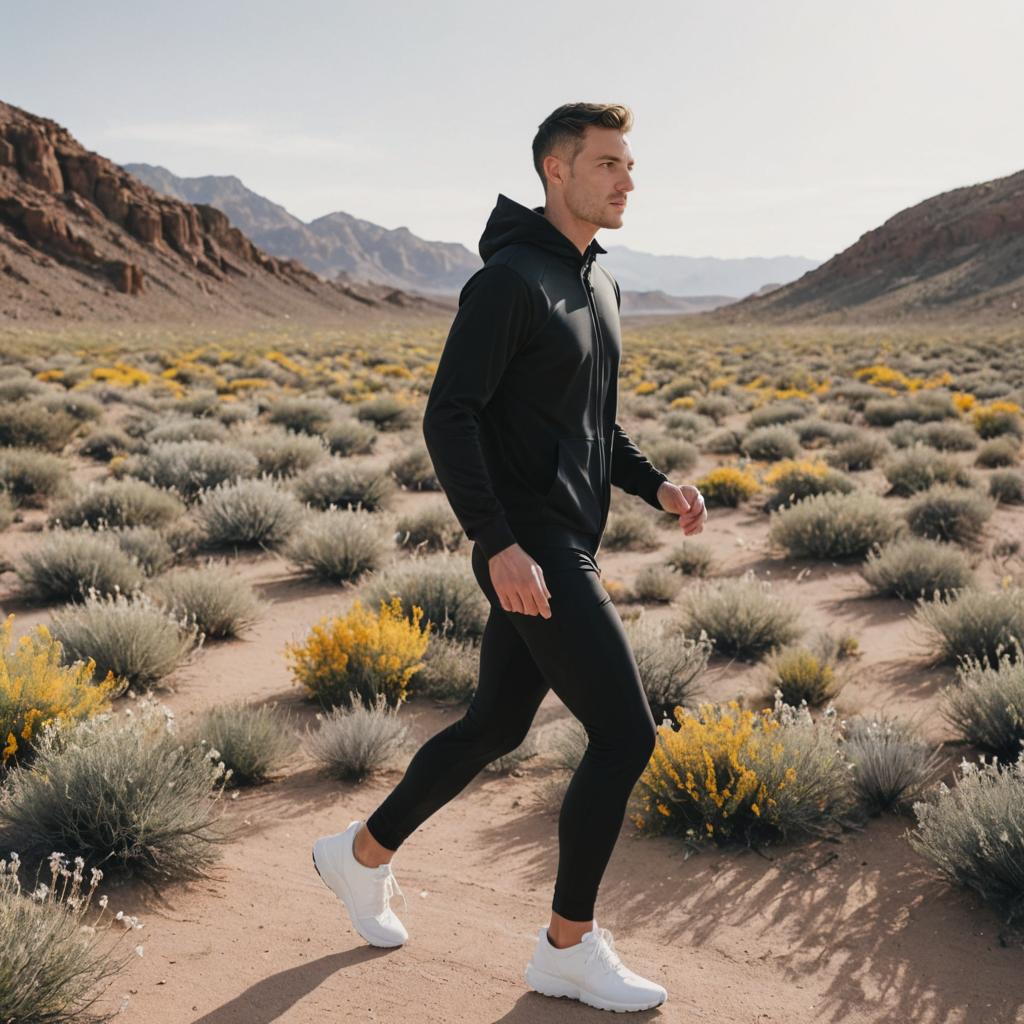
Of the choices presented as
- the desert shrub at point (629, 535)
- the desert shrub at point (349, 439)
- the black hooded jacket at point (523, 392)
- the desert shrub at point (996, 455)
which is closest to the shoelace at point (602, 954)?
the black hooded jacket at point (523, 392)

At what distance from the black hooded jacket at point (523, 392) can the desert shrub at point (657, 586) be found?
4885 mm

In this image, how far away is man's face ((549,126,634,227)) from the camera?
105 inches

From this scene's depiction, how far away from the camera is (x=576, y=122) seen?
2.64m

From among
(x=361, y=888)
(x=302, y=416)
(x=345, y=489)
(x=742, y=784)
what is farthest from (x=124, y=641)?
(x=302, y=416)

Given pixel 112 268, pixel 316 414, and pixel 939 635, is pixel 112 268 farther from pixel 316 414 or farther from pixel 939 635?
pixel 939 635

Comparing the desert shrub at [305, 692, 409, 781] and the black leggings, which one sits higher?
the black leggings

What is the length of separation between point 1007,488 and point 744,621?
6050 millimetres

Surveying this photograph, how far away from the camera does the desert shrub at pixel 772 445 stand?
1402 centimetres

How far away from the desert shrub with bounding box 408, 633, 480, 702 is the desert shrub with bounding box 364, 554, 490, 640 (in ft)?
1.37

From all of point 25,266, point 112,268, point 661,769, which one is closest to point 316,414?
point 661,769

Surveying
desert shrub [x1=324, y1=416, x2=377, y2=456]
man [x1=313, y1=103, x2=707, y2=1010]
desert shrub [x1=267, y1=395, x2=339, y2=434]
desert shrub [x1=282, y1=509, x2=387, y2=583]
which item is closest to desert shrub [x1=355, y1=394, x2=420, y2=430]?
desert shrub [x1=267, y1=395, x2=339, y2=434]

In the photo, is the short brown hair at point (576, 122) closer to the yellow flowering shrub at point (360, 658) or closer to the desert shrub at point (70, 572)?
the yellow flowering shrub at point (360, 658)

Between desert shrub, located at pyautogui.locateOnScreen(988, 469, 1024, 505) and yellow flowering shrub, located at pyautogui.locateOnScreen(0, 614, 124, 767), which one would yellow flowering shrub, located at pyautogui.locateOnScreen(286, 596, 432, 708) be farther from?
desert shrub, located at pyautogui.locateOnScreen(988, 469, 1024, 505)

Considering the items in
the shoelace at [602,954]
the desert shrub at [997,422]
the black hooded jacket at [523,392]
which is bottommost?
the shoelace at [602,954]
